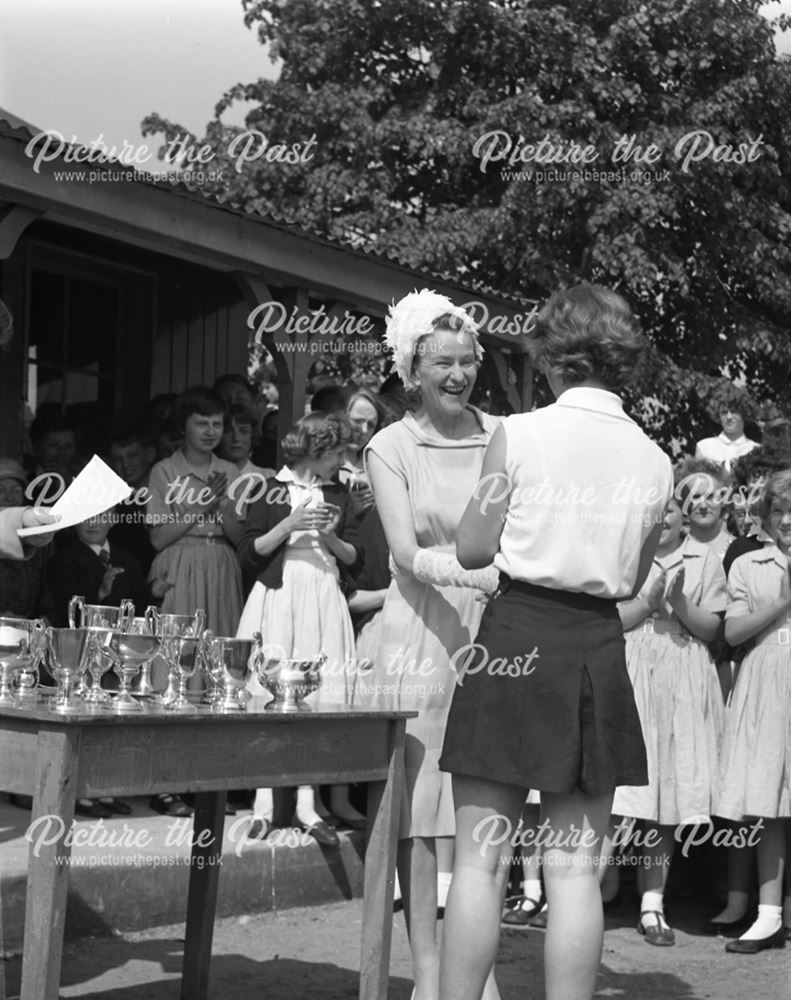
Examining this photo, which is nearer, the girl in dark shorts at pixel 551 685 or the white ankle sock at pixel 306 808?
the girl in dark shorts at pixel 551 685

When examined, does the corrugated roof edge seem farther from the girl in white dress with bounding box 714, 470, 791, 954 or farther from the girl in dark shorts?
the girl in dark shorts

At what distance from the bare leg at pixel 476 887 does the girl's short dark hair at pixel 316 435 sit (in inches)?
130

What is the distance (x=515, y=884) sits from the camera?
6.88m

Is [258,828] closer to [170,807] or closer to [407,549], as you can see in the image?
[170,807]

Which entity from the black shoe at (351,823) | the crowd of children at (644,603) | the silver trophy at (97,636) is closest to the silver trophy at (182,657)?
the silver trophy at (97,636)

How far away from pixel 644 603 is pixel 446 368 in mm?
2300

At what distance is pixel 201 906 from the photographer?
456 cm

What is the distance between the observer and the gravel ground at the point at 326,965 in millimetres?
4949

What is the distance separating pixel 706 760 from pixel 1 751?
3797 mm

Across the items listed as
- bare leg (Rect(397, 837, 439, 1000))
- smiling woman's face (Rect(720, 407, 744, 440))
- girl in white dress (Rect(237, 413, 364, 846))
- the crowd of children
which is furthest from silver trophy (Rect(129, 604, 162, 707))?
smiling woman's face (Rect(720, 407, 744, 440))

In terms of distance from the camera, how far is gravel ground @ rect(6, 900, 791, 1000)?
4.95m

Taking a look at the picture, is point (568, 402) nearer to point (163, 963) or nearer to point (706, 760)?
point (163, 963)

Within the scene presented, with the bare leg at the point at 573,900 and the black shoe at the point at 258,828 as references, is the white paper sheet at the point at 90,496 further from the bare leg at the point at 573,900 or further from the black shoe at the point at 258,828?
the black shoe at the point at 258,828

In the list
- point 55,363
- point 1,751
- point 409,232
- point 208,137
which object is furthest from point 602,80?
point 1,751
